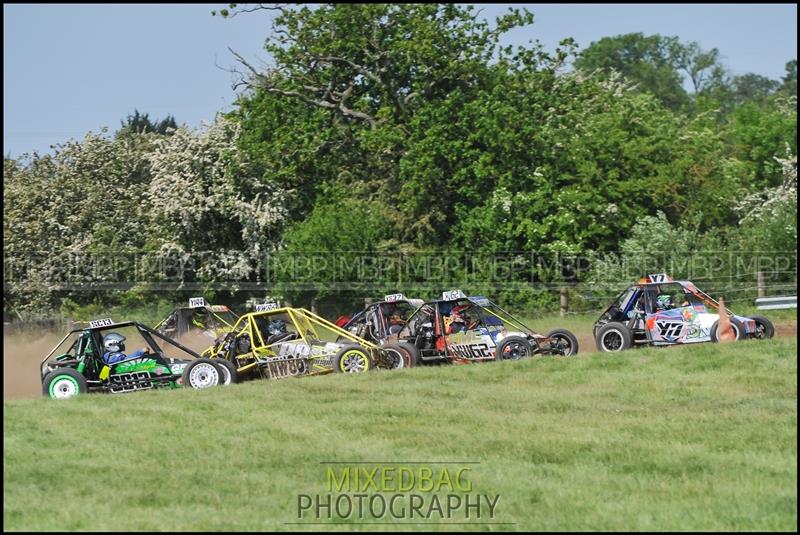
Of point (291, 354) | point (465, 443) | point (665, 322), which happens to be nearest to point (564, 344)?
point (665, 322)

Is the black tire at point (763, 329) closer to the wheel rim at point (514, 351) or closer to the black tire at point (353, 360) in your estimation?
the wheel rim at point (514, 351)

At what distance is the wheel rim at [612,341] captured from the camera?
78.5 feet

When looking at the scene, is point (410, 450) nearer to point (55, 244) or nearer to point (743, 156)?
point (55, 244)

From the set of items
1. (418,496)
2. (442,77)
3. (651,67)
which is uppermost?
(651,67)

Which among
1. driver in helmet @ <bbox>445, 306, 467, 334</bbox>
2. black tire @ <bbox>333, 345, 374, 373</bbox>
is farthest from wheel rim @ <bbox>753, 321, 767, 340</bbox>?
black tire @ <bbox>333, 345, 374, 373</bbox>

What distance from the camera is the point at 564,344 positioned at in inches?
921

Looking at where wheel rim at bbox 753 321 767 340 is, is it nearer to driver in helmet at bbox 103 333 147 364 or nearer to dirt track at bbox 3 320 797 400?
dirt track at bbox 3 320 797 400

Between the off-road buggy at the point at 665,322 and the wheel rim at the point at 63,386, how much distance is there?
1055cm

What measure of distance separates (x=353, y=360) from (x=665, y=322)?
6652 millimetres

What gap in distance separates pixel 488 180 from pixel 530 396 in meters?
20.7

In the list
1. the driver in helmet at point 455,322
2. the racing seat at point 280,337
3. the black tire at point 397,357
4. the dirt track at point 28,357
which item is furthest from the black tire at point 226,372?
the driver in helmet at point 455,322

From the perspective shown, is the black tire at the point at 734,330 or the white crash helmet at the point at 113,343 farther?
the black tire at the point at 734,330

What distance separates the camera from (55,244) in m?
40.9

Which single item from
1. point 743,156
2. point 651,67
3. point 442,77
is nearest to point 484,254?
point 442,77
